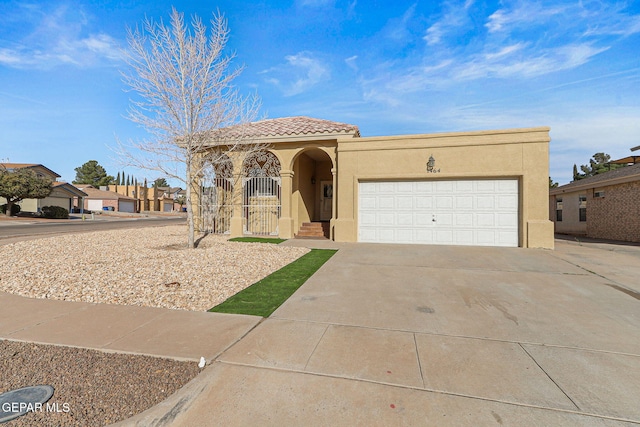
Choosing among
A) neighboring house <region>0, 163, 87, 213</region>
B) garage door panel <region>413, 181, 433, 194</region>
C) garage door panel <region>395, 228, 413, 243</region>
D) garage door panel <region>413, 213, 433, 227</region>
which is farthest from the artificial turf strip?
neighboring house <region>0, 163, 87, 213</region>

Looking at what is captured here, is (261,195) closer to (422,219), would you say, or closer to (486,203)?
(422,219)

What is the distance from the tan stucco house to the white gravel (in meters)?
3.87

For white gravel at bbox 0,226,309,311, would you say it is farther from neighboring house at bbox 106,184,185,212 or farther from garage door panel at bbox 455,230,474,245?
neighboring house at bbox 106,184,185,212

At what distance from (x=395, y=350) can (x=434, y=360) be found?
0.40 m

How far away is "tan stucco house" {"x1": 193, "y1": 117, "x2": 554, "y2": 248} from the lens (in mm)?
10531

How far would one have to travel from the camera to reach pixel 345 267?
7332mm

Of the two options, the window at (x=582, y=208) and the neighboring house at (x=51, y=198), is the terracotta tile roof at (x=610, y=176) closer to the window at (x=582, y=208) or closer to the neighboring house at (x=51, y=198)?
the window at (x=582, y=208)

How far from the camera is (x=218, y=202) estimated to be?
14.1 meters

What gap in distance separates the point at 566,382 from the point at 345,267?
4.97 meters

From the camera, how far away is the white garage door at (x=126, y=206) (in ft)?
188

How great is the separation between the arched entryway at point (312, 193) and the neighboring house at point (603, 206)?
1325 cm

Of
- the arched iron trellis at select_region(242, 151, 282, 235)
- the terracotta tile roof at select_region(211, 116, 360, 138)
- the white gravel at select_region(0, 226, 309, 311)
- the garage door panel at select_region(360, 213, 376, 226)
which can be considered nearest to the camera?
the white gravel at select_region(0, 226, 309, 311)

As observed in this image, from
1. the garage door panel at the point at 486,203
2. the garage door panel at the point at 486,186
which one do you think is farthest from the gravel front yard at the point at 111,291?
the garage door panel at the point at 486,186

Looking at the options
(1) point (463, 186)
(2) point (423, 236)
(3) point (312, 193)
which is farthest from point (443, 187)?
(3) point (312, 193)
